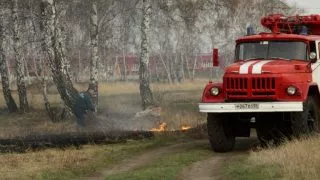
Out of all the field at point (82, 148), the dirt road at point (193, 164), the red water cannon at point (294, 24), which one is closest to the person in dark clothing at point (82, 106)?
the field at point (82, 148)

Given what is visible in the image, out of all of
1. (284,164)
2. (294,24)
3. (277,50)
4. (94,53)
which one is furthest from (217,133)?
(94,53)

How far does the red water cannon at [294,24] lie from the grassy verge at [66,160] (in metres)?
4.31

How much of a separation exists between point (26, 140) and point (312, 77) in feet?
26.8

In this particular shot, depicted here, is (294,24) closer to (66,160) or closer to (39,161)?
(66,160)

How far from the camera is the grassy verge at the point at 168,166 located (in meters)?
10.8

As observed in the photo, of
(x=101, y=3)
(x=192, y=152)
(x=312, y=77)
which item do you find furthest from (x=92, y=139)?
(x=101, y=3)

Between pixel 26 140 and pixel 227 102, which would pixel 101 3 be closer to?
pixel 26 140

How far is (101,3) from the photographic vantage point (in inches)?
1373

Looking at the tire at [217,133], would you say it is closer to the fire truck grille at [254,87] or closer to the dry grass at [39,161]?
the fire truck grille at [254,87]

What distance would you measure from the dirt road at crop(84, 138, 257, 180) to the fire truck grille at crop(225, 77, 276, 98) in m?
1.46

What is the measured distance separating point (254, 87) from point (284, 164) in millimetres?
2781

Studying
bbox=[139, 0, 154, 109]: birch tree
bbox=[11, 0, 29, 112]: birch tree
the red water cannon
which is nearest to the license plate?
the red water cannon

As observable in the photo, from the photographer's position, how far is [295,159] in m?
10.9

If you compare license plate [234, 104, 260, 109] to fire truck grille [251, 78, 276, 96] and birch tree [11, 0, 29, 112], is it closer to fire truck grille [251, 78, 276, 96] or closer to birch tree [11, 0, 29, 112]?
fire truck grille [251, 78, 276, 96]
